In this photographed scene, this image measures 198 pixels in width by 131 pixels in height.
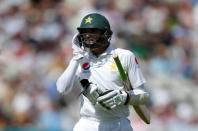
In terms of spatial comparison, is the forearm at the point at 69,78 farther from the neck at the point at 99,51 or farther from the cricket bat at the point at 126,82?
the cricket bat at the point at 126,82

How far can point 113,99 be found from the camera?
6664 mm

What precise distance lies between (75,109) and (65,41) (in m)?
1.51

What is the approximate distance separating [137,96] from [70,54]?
556 cm

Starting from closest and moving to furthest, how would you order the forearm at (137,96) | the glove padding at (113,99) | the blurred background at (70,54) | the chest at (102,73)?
1. the glove padding at (113,99)
2. the forearm at (137,96)
3. the chest at (102,73)
4. the blurred background at (70,54)

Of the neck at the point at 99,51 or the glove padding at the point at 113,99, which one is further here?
the neck at the point at 99,51

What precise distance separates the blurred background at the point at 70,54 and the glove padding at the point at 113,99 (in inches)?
160

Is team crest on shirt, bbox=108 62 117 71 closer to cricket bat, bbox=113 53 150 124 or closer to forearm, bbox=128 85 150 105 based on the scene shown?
cricket bat, bbox=113 53 150 124

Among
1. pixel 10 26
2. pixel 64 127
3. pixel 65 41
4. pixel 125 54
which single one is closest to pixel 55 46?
pixel 65 41

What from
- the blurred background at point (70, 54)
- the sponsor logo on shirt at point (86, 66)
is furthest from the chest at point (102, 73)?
the blurred background at point (70, 54)

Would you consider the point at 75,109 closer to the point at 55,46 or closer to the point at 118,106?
the point at 55,46

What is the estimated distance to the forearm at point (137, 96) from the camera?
22.3 feet

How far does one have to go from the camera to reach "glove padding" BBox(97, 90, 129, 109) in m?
6.66

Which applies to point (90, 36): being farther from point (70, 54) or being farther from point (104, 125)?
point (70, 54)

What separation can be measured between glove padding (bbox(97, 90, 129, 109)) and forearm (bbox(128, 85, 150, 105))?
7 centimetres
